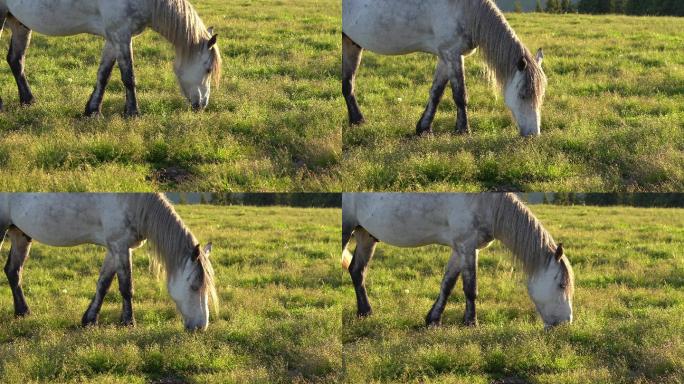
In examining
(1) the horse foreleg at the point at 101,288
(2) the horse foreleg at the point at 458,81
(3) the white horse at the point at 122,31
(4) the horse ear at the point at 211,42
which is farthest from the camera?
(4) the horse ear at the point at 211,42

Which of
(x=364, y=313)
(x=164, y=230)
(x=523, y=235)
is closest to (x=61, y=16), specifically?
(x=164, y=230)

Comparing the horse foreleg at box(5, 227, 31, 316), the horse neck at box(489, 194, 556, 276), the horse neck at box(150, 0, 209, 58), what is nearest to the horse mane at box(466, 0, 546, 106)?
the horse neck at box(489, 194, 556, 276)

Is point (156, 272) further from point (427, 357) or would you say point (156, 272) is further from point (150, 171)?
point (427, 357)

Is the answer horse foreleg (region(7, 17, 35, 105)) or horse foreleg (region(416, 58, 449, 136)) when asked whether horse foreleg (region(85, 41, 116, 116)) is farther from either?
horse foreleg (region(416, 58, 449, 136))

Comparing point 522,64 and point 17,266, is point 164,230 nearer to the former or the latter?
point 17,266

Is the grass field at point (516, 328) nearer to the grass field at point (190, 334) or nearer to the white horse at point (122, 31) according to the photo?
the grass field at point (190, 334)

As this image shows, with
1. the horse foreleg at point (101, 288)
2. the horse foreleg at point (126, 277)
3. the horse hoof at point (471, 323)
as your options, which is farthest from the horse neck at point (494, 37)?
the horse foreleg at point (101, 288)

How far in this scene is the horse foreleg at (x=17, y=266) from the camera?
39.8 ft

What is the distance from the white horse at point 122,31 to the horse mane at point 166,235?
63.0 inches

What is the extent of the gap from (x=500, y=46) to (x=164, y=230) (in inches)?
199

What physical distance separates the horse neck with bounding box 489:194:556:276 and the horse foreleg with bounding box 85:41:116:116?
5514 mm

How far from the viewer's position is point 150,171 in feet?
35.2

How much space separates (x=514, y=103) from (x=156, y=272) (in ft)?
17.4

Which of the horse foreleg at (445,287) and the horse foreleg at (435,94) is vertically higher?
the horse foreleg at (435,94)
